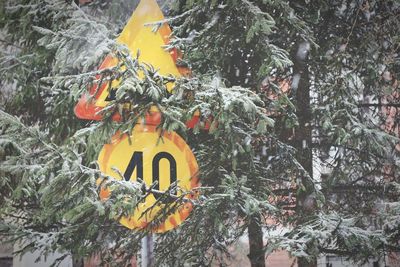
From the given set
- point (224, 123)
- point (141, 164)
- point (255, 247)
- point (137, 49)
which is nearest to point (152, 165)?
point (141, 164)

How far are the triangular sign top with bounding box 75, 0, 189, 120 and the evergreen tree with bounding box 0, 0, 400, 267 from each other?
89 millimetres

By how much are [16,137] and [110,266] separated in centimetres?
244

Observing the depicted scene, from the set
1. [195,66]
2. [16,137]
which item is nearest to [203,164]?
[195,66]

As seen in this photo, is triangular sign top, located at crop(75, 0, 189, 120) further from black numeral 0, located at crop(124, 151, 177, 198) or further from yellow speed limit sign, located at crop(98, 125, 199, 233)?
black numeral 0, located at crop(124, 151, 177, 198)

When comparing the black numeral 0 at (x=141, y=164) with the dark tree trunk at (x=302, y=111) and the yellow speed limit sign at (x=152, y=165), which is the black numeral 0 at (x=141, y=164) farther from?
the dark tree trunk at (x=302, y=111)

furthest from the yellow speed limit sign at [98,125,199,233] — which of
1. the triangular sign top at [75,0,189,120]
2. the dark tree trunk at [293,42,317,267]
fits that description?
the dark tree trunk at [293,42,317,267]

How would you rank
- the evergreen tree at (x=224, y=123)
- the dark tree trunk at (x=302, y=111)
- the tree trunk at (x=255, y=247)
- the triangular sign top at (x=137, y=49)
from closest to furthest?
the triangular sign top at (x=137, y=49), the evergreen tree at (x=224, y=123), the dark tree trunk at (x=302, y=111), the tree trunk at (x=255, y=247)

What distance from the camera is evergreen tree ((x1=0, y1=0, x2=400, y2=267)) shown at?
12.7 ft

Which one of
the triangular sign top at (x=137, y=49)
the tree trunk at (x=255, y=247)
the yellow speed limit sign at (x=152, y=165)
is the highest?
the triangular sign top at (x=137, y=49)

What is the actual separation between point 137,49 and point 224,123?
106 centimetres

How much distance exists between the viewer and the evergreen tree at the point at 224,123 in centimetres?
388

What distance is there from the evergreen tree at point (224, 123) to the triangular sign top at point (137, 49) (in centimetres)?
9

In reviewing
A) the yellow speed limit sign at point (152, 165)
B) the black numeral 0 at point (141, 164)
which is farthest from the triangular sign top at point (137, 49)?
the black numeral 0 at point (141, 164)

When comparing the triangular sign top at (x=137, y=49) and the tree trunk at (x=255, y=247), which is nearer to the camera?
the triangular sign top at (x=137, y=49)
